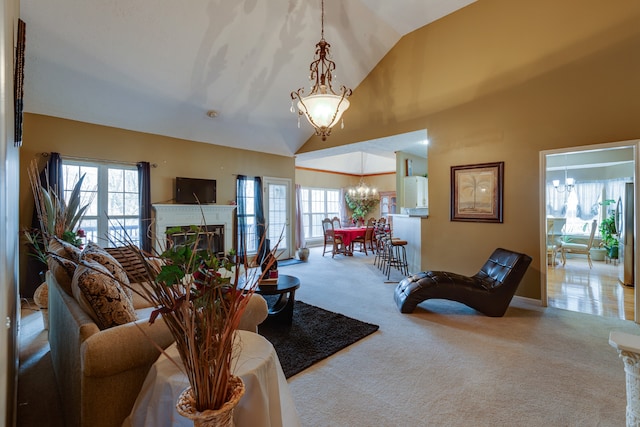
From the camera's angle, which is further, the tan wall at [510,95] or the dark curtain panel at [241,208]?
the dark curtain panel at [241,208]

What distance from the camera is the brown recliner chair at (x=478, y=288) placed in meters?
3.48

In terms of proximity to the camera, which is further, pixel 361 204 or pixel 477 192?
pixel 361 204

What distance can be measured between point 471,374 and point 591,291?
3642 mm

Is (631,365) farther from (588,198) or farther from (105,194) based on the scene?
(588,198)

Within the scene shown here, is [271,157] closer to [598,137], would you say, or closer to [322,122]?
[322,122]

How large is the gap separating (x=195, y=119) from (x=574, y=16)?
224 inches

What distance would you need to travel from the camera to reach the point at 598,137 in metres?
3.49

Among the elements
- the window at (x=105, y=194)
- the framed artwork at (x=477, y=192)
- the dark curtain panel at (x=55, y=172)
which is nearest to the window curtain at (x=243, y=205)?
the window at (x=105, y=194)

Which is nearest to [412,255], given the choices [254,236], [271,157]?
[254,236]

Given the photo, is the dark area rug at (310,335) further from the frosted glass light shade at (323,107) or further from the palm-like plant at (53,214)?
the palm-like plant at (53,214)

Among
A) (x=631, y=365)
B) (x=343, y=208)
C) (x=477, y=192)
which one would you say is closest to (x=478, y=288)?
(x=477, y=192)

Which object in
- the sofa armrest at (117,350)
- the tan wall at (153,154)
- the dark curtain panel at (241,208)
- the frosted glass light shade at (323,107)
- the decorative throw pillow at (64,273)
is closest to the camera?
the sofa armrest at (117,350)

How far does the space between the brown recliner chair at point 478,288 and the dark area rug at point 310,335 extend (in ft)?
2.42

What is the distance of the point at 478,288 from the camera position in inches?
139
